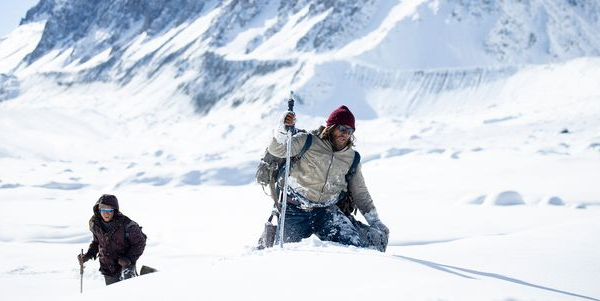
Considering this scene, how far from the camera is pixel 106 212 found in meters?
4.73

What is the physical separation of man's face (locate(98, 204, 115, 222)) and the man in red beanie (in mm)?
1384

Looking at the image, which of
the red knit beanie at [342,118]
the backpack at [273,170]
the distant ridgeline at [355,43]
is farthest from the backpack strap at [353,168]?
the distant ridgeline at [355,43]

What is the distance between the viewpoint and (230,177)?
20250mm

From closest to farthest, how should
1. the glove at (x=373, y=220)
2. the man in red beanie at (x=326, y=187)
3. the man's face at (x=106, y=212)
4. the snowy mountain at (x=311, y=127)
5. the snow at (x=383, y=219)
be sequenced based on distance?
1. the snow at (x=383, y=219)
2. the snowy mountain at (x=311, y=127)
3. the man in red beanie at (x=326, y=187)
4. the man's face at (x=106, y=212)
5. the glove at (x=373, y=220)

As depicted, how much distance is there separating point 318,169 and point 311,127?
3848 centimetres

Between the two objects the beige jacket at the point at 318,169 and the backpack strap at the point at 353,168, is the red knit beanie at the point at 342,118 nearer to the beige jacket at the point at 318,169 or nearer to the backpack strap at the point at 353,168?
the beige jacket at the point at 318,169

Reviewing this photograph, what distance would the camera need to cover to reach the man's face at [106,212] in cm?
470

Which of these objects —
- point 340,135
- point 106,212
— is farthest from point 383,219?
point 106,212

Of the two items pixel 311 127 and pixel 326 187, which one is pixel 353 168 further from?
pixel 311 127

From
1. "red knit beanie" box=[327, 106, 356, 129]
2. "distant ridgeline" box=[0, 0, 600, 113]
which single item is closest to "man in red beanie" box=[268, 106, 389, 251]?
"red knit beanie" box=[327, 106, 356, 129]

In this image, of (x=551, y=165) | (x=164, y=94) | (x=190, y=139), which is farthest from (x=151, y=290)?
(x=164, y=94)

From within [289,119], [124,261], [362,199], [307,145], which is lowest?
[124,261]

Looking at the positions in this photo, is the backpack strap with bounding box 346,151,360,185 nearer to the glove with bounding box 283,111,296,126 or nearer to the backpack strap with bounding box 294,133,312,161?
the backpack strap with bounding box 294,133,312,161

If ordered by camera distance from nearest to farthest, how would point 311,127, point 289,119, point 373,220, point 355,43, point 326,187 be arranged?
point 289,119 < point 326,187 < point 373,220 < point 311,127 < point 355,43
